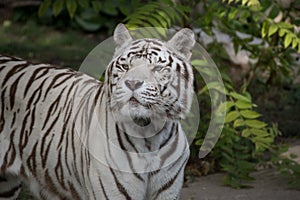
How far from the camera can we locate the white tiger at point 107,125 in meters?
3.86

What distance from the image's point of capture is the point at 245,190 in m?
6.02

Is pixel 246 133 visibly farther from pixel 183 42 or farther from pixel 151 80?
pixel 151 80

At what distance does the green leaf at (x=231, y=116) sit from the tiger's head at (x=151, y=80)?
2.02m

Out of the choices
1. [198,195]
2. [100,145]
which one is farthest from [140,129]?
[198,195]

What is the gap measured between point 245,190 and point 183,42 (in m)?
2.33

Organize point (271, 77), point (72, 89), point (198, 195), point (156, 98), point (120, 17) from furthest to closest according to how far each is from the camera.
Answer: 1. point (120, 17)
2. point (271, 77)
3. point (198, 195)
4. point (72, 89)
5. point (156, 98)

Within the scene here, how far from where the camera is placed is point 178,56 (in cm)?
399

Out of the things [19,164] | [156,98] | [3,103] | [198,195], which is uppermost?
[156,98]

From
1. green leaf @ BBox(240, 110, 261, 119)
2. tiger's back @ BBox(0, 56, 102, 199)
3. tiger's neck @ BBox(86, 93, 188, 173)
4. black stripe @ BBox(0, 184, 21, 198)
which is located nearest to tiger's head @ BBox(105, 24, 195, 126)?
tiger's neck @ BBox(86, 93, 188, 173)

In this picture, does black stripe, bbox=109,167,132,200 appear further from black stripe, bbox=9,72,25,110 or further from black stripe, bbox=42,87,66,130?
black stripe, bbox=9,72,25,110

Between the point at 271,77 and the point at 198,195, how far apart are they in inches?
96.3

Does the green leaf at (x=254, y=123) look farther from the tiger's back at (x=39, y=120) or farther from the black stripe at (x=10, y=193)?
the black stripe at (x=10, y=193)

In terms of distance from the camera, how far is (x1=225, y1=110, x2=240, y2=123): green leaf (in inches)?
236

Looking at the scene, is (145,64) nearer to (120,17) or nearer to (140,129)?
(140,129)
